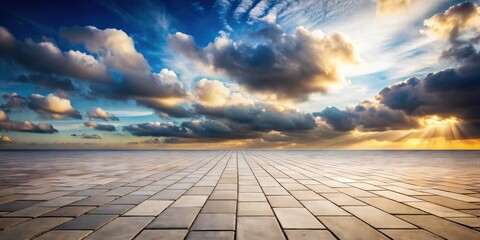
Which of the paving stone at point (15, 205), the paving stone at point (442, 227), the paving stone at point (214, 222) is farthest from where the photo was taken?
the paving stone at point (15, 205)

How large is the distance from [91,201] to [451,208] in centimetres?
720

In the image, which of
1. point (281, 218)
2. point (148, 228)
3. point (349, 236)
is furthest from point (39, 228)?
point (349, 236)

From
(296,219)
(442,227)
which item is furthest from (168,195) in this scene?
(442,227)

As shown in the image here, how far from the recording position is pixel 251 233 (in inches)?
129

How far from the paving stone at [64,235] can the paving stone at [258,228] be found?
2082mm

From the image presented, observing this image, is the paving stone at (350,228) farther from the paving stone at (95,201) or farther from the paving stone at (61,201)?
the paving stone at (61,201)

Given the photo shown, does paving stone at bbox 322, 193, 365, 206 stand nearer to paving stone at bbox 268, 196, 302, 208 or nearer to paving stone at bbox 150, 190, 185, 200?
paving stone at bbox 268, 196, 302, 208

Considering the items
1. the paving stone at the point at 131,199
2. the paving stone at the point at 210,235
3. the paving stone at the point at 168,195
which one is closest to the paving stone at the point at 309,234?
the paving stone at the point at 210,235

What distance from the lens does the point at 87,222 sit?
378 cm

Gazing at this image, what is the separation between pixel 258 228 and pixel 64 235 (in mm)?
2593

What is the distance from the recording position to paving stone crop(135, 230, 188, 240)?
311 centimetres

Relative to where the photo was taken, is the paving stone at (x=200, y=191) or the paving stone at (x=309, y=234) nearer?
the paving stone at (x=309, y=234)

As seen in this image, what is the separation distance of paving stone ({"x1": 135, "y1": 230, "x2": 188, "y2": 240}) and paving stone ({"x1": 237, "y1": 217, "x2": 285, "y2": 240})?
77 cm

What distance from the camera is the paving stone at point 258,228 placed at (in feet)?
10.4
